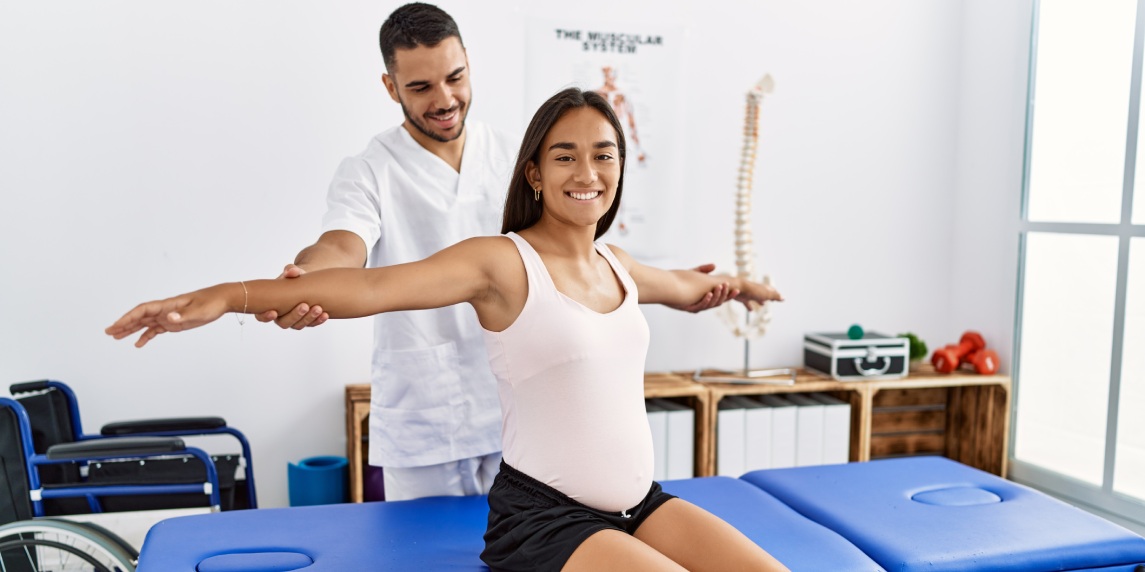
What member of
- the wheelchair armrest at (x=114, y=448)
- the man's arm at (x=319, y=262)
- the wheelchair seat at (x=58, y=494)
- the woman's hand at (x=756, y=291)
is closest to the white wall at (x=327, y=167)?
the wheelchair seat at (x=58, y=494)

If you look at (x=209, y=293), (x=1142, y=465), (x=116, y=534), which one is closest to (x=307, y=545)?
(x=209, y=293)

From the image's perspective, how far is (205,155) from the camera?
9.82 feet

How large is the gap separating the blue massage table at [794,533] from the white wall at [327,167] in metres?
1.25

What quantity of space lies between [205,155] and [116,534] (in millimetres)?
1247

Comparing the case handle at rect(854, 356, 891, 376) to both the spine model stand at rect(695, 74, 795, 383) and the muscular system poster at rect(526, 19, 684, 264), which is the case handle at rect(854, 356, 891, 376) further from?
the muscular system poster at rect(526, 19, 684, 264)

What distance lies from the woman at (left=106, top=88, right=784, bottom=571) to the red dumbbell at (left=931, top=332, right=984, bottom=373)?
2.23 meters

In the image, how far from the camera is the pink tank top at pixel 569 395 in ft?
5.09

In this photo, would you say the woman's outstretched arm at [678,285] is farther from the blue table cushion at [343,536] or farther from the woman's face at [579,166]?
the blue table cushion at [343,536]

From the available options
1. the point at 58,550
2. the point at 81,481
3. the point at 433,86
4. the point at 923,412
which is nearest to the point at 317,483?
the point at 81,481

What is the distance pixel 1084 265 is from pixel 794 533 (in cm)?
206

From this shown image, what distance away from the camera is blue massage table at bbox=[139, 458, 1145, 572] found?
5.60ft

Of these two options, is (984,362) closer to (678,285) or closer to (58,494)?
(678,285)

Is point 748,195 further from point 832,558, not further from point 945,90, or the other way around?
point 832,558

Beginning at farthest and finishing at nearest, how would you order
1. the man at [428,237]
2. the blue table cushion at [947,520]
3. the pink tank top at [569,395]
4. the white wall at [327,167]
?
the white wall at [327,167] → the man at [428,237] → the blue table cushion at [947,520] → the pink tank top at [569,395]
